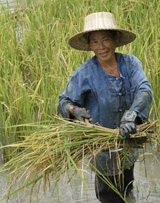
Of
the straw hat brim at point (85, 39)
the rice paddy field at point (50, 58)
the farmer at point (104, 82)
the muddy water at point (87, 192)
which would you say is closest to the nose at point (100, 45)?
the farmer at point (104, 82)

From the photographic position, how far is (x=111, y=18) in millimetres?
2723

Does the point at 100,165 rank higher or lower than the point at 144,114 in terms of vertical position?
lower

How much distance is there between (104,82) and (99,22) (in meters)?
0.27

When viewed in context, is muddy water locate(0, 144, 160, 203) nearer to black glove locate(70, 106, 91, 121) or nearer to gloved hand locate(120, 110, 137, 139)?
black glove locate(70, 106, 91, 121)

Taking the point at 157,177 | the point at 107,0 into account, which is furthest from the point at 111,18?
the point at 107,0

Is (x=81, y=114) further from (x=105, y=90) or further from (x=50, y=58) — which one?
(x=50, y=58)

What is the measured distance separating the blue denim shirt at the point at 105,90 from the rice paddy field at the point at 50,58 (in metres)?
0.47

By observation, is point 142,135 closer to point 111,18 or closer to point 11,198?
point 111,18

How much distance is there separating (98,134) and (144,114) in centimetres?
21

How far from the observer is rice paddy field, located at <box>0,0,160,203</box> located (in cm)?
374

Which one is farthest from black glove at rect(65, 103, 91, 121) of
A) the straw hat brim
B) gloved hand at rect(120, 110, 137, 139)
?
the straw hat brim

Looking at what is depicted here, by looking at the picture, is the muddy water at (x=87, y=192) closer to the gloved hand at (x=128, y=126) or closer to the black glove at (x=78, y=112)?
the black glove at (x=78, y=112)

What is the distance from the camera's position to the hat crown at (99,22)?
2.63 metres

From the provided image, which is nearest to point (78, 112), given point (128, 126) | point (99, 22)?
point (128, 126)
